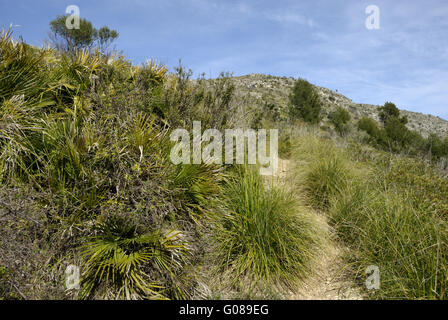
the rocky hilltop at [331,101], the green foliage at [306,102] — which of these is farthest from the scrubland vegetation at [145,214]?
the rocky hilltop at [331,101]

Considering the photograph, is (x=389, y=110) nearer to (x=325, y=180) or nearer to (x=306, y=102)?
(x=306, y=102)

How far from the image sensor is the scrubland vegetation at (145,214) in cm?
303

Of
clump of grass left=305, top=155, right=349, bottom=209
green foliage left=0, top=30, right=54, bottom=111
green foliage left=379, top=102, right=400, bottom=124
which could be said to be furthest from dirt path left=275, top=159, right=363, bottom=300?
green foliage left=379, top=102, right=400, bottom=124

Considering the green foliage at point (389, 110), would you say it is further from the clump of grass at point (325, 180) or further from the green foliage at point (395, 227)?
the clump of grass at point (325, 180)

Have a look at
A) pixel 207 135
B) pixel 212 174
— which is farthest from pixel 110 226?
pixel 207 135

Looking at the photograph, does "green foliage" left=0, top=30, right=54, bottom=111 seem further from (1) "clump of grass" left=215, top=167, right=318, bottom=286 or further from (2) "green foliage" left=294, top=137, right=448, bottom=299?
(2) "green foliage" left=294, top=137, right=448, bottom=299

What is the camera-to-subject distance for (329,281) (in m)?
3.84

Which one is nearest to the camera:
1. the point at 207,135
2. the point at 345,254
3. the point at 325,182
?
the point at 345,254

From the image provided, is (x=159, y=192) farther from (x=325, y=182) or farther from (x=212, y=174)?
(x=325, y=182)

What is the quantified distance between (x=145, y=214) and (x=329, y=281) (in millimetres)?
2871

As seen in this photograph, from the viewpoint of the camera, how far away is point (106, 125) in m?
4.45

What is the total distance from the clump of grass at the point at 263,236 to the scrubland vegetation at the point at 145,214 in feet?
0.07

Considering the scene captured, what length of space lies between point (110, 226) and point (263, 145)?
427cm

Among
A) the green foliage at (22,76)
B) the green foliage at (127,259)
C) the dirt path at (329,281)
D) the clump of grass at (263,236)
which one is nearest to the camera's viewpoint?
the green foliage at (127,259)
